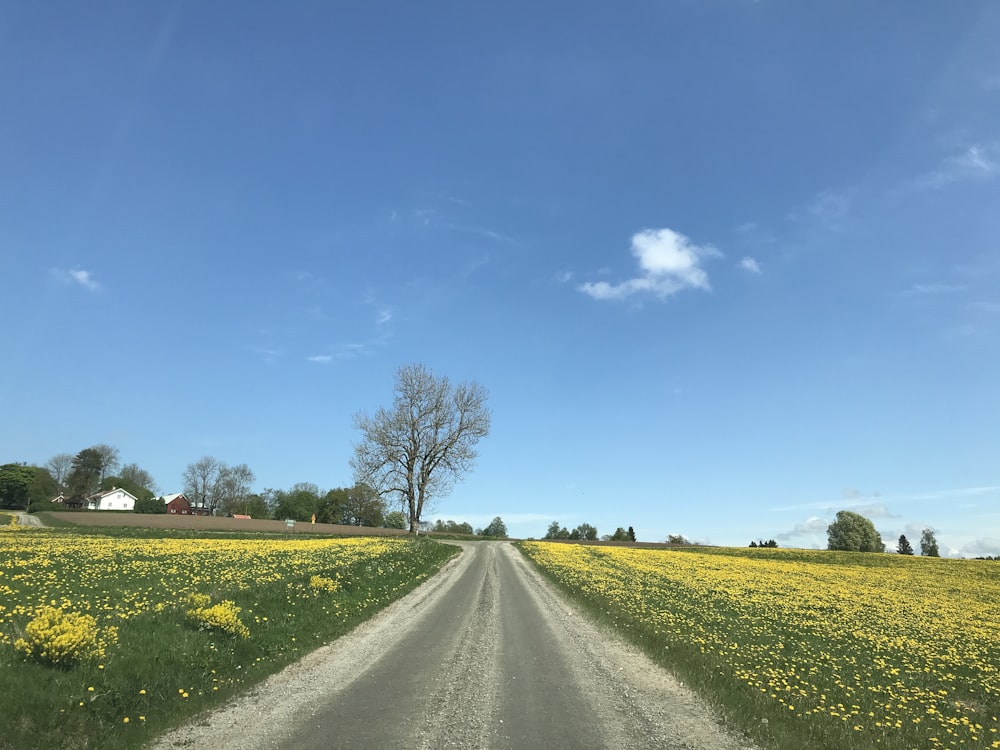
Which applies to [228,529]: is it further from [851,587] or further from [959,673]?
[959,673]

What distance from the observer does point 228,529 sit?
74.8 m

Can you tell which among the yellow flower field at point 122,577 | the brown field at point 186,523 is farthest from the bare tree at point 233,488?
the yellow flower field at point 122,577

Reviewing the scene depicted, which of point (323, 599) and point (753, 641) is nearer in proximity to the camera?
point (753, 641)

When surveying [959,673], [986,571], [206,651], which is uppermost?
[206,651]

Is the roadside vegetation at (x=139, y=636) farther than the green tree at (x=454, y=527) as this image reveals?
No

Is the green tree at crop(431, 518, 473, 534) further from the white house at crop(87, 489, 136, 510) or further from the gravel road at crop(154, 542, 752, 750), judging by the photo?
the gravel road at crop(154, 542, 752, 750)

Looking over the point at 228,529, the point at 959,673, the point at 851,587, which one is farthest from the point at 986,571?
the point at 228,529

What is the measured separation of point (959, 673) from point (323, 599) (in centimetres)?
1799

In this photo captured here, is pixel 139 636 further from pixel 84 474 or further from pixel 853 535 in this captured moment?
pixel 84 474

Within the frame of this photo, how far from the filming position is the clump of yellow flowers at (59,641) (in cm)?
859

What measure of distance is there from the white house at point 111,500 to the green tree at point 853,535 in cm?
16639

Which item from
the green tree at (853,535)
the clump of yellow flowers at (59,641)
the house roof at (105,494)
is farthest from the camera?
the house roof at (105,494)

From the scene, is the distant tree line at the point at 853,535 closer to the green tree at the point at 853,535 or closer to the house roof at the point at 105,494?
the green tree at the point at 853,535

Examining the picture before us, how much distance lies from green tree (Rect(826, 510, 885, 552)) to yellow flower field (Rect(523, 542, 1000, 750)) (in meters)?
94.7
